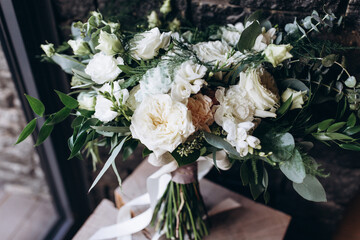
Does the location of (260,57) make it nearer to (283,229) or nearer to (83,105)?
(83,105)

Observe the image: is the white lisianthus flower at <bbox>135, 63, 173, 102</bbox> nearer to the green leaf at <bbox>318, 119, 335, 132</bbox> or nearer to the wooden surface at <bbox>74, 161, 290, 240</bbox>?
the green leaf at <bbox>318, 119, 335, 132</bbox>

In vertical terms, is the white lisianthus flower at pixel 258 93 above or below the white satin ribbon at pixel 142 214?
above

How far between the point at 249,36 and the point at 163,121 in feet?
0.86

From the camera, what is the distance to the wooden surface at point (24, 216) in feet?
5.81

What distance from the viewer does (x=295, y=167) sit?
621 mm

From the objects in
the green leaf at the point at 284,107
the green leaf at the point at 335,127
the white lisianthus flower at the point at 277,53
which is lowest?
the green leaf at the point at 335,127

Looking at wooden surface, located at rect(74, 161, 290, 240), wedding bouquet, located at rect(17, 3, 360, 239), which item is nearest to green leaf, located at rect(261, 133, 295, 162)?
wedding bouquet, located at rect(17, 3, 360, 239)

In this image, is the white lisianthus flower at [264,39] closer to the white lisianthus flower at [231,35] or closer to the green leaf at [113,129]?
the white lisianthus flower at [231,35]

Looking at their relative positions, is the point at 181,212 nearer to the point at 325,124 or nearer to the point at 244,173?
the point at 244,173

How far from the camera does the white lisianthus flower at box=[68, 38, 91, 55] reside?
0.72m

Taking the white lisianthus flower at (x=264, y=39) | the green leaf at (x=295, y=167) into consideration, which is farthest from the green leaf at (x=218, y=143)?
the white lisianthus flower at (x=264, y=39)

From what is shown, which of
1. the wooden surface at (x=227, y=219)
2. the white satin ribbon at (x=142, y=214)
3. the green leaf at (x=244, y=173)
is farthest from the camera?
the wooden surface at (x=227, y=219)

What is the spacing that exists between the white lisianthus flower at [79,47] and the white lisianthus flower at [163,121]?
26 centimetres

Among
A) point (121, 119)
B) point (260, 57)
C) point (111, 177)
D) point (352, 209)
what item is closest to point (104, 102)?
point (121, 119)
